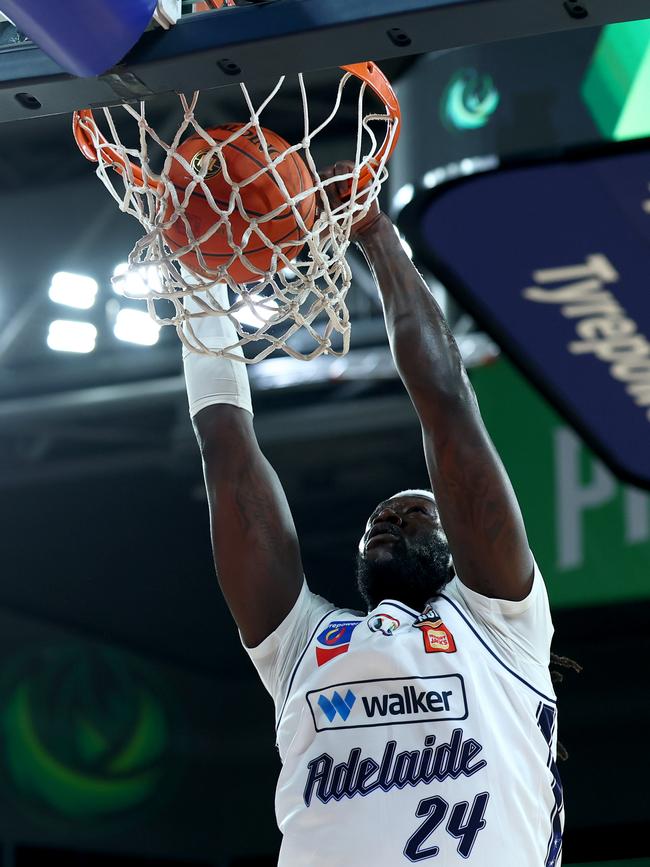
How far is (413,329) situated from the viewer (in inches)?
98.4

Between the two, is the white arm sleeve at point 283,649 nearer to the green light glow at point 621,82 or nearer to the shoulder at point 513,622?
the shoulder at point 513,622

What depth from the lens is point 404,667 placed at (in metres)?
2.35

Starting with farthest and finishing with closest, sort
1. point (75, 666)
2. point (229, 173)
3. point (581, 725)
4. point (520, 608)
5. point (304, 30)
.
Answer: point (75, 666) → point (581, 725) → point (520, 608) → point (229, 173) → point (304, 30)

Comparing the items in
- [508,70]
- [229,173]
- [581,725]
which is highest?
[508,70]

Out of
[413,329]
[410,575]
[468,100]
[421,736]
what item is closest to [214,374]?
[413,329]

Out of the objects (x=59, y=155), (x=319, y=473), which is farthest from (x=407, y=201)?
(x=319, y=473)

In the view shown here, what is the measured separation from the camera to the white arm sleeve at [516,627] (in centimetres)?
239

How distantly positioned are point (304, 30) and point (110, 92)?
0.33 meters

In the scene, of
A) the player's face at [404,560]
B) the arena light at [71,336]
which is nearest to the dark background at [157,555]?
the arena light at [71,336]

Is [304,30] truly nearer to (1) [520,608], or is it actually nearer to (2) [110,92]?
(2) [110,92]

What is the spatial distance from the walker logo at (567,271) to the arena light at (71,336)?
277cm

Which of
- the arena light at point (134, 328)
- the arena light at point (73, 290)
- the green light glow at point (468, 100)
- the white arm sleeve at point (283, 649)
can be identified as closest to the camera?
Result: the white arm sleeve at point (283, 649)

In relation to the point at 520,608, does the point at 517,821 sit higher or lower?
lower

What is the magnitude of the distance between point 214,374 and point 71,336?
4224 mm
